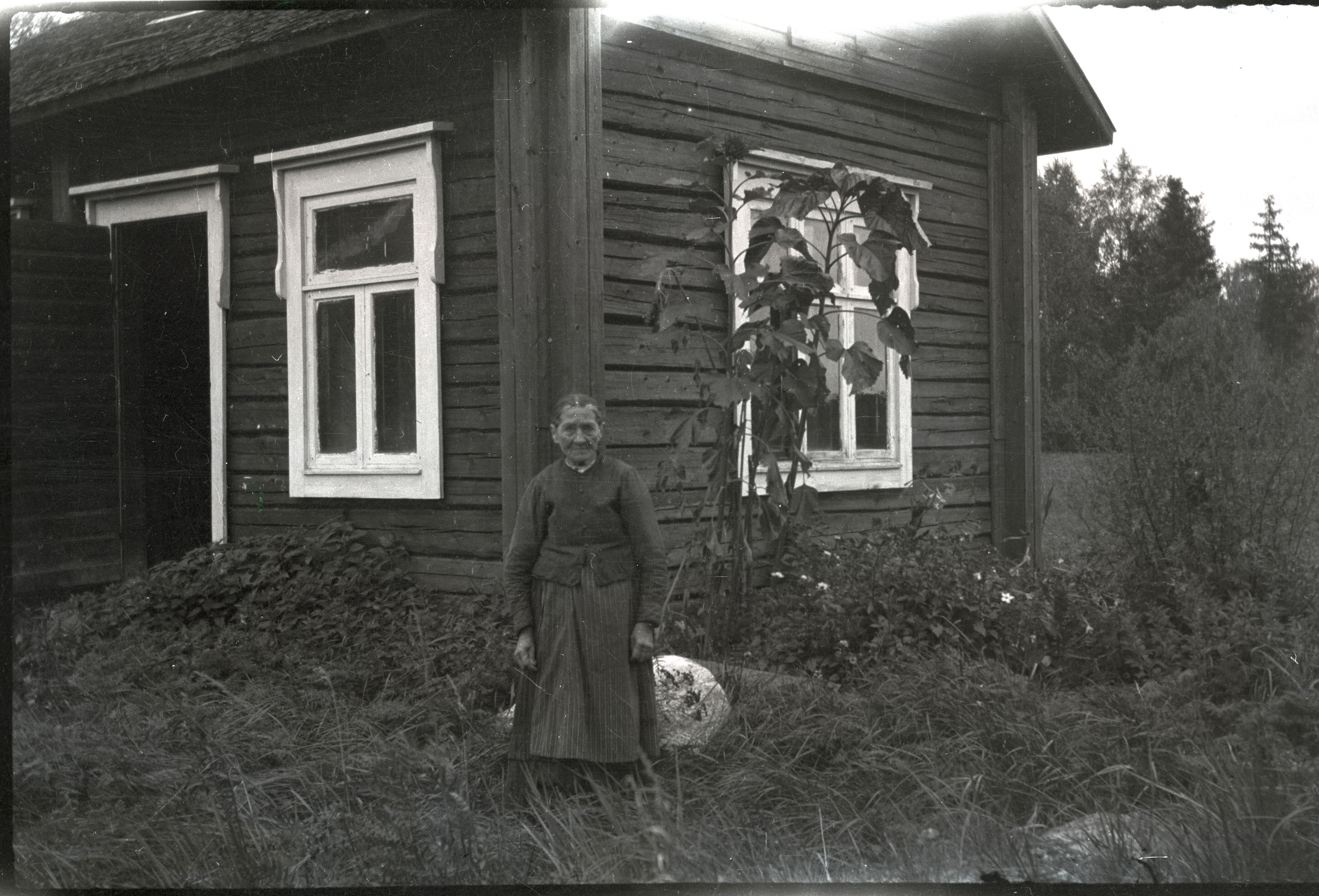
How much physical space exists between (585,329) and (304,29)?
6.92 ft

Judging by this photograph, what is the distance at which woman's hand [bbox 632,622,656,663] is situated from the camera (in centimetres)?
434

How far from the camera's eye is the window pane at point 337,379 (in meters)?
6.37

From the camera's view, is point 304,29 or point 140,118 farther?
point 140,118

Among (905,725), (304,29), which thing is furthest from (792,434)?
(304,29)

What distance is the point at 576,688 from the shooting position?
4320 mm

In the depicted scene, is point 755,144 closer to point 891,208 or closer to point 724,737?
point 891,208

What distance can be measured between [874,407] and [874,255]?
2.90m

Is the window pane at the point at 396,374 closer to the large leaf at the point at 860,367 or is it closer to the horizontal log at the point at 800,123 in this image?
the horizontal log at the point at 800,123

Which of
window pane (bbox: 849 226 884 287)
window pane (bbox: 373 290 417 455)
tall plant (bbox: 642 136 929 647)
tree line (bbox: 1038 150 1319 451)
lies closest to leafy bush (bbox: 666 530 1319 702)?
tall plant (bbox: 642 136 929 647)

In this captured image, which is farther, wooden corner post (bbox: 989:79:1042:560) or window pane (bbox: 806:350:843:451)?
wooden corner post (bbox: 989:79:1042:560)

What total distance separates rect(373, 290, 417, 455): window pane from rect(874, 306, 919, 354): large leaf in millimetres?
2473

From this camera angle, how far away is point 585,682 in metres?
4.34

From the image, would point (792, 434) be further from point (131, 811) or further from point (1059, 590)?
point (131, 811)

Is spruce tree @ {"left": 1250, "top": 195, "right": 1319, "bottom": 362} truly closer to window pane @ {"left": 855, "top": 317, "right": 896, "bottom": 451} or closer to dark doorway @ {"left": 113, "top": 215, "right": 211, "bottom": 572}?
window pane @ {"left": 855, "top": 317, "right": 896, "bottom": 451}
